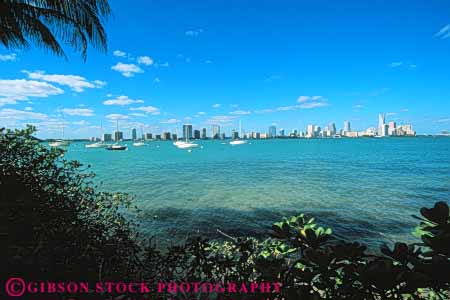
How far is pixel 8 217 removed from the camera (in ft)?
9.33

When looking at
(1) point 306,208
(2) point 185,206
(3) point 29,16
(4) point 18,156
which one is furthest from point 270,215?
(3) point 29,16

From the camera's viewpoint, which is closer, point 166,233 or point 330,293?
point 330,293

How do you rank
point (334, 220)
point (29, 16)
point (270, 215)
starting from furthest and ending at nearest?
1. point (270, 215)
2. point (334, 220)
3. point (29, 16)

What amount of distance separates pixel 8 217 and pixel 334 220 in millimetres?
14007

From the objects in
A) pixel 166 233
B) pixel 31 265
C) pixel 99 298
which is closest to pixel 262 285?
pixel 99 298

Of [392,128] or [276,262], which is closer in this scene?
[276,262]

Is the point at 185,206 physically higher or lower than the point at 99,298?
lower

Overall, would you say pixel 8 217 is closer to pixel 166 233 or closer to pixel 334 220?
pixel 166 233

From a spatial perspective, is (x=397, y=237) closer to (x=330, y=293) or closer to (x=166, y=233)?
(x=166, y=233)

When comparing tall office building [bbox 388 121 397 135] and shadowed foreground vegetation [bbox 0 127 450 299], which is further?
tall office building [bbox 388 121 397 135]

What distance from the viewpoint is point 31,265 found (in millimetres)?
1683

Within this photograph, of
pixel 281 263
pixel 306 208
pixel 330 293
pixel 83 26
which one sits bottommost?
pixel 306 208

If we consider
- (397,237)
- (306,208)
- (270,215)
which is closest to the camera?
(397,237)

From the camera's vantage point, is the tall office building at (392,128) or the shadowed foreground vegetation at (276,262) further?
the tall office building at (392,128)
